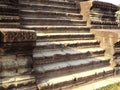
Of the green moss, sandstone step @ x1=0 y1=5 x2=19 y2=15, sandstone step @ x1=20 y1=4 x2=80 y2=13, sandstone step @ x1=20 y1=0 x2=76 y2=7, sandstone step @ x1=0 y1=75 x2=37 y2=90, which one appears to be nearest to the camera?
sandstone step @ x1=0 y1=75 x2=37 y2=90

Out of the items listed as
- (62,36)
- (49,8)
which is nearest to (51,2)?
(49,8)

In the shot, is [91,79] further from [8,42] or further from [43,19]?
[8,42]

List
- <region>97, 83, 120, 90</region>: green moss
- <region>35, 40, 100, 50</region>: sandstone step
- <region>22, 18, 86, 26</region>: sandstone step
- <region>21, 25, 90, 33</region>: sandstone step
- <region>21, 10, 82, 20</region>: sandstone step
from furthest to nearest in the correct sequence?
<region>21, 10, 82, 20</region>: sandstone step < <region>22, 18, 86, 26</region>: sandstone step < <region>21, 25, 90, 33</region>: sandstone step < <region>35, 40, 100, 50</region>: sandstone step < <region>97, 83, 120, 90</region>: green moss

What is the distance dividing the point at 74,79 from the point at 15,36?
188 centimetres

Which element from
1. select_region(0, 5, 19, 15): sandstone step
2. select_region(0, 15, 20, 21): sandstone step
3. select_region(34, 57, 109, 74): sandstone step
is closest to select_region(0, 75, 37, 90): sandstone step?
select_region(34, 57, 109, 74): sandstone step

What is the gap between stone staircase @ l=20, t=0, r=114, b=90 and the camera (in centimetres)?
434

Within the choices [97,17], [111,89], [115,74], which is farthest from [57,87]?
[97,17]

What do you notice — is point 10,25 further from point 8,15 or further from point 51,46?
point 51,46

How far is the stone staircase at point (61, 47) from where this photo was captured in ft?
14.2

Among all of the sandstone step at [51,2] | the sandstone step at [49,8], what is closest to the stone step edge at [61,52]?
the sandstone step at [49,8]

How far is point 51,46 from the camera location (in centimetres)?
498

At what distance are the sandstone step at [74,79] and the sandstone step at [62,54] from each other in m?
0.48

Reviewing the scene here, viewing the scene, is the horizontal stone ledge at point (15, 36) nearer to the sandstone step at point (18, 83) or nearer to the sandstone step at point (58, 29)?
the sandstone step at point (18, 83)

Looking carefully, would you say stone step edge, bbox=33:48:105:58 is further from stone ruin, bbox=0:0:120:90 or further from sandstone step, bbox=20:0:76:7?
sandstone step, bbox=20:0:76:7
